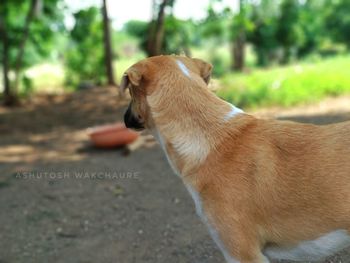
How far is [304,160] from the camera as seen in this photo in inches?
109

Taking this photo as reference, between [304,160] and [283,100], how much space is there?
9.11m

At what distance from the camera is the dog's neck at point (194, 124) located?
2.94 m

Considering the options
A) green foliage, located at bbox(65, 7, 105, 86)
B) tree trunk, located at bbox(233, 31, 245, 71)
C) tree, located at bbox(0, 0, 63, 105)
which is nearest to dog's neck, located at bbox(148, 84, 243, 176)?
→ tree, located at bbox(0, 0, 63, 105)

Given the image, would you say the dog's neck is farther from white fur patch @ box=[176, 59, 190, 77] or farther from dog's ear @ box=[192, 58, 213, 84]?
dog's ear @ box=[192, 58, 213, 84]

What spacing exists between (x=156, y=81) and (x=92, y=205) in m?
3.48

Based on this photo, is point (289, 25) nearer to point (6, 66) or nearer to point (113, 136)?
point (6, 66)

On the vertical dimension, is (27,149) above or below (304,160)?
below

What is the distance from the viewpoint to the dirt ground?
488 cm

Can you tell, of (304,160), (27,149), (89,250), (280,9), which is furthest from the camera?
(280,9)

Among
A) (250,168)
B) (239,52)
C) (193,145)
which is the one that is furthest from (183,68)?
(239,52)

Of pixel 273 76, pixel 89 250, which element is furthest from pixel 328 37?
pixel 89 250

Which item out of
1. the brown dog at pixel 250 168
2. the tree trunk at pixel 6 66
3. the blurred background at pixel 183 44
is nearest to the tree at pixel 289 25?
the blurred background at pixel 183 44

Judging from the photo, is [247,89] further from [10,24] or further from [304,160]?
[304,160]

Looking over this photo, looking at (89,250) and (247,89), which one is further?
(247,89)
